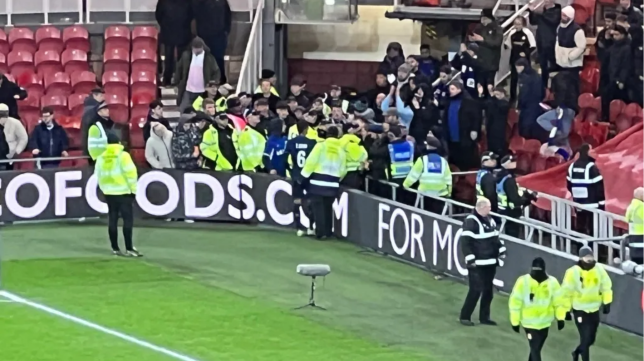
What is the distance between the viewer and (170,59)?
27.4m

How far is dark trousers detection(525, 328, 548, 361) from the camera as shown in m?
16.1

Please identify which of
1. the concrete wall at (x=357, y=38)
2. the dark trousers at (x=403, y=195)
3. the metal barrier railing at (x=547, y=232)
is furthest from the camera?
the concrete wall at (x=357, y=38)

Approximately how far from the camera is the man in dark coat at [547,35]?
23469mm

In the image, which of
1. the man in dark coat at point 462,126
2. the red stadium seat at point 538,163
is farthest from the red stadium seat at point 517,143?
the man in dark coat at point 462,126

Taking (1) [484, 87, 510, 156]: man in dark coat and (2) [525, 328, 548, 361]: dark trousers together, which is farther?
(1) [484, 87, 510, 156]: man in dark coat

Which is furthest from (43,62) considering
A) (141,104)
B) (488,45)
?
(488,45)

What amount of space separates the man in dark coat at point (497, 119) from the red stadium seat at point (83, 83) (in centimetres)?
748

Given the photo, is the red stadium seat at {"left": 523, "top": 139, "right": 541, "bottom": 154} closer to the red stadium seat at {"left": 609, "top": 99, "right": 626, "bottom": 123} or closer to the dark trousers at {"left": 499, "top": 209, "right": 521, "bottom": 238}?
the red stadium seat at {"left": 609, "top": 99, "right": 626, "bottom": 123}

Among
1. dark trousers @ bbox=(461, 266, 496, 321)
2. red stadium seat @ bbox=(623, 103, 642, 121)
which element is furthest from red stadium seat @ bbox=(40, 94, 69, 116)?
dark trousers @ bbox=(461, 266, 496, 321)

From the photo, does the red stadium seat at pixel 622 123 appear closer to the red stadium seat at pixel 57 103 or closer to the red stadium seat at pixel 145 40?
the red stadium seat at pixel 145 40

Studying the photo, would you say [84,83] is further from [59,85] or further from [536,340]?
[536,340]

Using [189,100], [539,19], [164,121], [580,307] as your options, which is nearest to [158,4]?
[189,100]

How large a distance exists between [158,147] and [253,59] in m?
4.30

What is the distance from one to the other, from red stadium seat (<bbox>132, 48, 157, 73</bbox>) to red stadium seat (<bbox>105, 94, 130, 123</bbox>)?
708 millimetres
